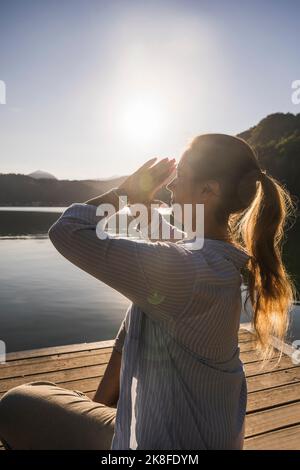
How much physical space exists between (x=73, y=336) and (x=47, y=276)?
7.86 metres

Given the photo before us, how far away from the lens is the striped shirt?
1.21 metres

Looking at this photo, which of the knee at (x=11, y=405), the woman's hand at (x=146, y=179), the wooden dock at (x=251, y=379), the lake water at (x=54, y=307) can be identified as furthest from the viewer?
the lake water at (x=54, y=307)

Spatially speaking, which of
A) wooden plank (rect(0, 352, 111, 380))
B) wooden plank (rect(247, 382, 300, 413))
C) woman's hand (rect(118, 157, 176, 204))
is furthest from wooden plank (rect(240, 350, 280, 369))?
woman's hand (rect(118, 157, 176, 204))

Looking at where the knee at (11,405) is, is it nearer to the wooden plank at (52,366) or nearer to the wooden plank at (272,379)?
the wooden plank at (52,366)


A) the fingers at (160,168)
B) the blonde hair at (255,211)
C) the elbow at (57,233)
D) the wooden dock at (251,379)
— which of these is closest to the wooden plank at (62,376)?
the wooden dock at (251,379)

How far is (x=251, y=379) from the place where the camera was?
156 inches

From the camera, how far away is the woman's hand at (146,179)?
58.0 inches

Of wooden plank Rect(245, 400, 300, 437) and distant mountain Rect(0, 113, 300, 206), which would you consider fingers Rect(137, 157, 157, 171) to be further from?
distant mountain Rect(0, 113, 300, 206)

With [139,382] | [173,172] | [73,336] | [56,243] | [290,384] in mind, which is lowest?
[73,336]

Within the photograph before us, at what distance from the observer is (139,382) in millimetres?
1423

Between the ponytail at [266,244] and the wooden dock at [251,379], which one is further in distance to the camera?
the wooden dock at [251,379]

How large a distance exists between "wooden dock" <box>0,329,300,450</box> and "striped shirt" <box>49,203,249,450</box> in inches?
67.1
